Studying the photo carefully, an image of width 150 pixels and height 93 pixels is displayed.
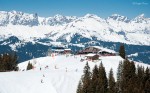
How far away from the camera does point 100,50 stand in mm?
186125

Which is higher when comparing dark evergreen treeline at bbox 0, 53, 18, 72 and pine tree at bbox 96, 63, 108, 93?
dark evergreen treeline at bbox 0, 53, 18, 72

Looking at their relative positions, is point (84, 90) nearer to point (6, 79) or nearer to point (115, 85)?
point (115, 85)

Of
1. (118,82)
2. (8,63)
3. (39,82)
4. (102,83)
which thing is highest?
(8,63)

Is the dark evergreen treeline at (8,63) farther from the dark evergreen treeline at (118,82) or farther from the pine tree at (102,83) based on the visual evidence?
the pine tree at (102,83)

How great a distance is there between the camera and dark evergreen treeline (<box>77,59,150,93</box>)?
102m

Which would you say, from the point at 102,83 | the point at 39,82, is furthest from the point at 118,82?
the point at 39,82

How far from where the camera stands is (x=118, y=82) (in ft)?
362

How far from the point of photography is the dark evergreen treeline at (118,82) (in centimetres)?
10231

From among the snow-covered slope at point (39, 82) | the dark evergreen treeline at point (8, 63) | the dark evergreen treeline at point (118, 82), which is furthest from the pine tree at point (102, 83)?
the dark evergreen treeline at point (8, 63)

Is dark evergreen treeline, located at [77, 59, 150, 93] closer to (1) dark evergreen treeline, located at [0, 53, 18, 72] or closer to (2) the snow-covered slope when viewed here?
(2) the snow-covered slope

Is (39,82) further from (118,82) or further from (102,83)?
(118,82)

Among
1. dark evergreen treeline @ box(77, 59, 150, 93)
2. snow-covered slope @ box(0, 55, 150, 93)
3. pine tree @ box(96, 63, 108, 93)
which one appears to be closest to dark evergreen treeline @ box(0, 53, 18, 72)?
snow-covered slope @ box(0, 55, 150, 93)

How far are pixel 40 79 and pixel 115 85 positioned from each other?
849 inches

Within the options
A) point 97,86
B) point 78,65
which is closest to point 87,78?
point 97,86
